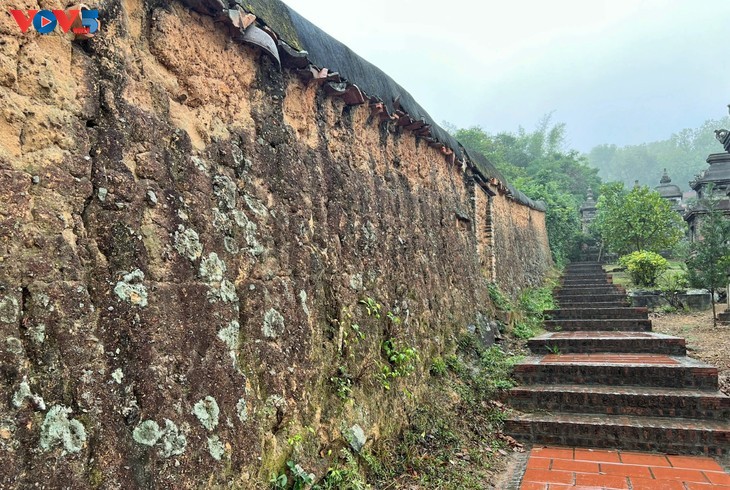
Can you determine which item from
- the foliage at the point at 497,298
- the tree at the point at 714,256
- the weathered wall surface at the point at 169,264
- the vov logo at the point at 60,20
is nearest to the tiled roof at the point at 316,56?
the weathered wall surface at the point at 169,264

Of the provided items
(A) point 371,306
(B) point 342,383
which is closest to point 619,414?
(A) point 371,306

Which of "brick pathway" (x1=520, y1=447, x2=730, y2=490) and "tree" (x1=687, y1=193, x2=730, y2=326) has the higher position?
"tree" (x1=687, y1=193, x2=730, y2=326)

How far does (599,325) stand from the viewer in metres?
7.75

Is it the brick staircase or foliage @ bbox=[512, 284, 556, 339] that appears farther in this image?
foliage @ bbox=[512, 284, 556, 339]

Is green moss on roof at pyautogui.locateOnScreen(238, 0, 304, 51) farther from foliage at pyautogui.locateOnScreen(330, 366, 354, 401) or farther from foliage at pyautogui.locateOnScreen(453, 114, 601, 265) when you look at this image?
foliage at pyautogui.locateOnScreen(453, 114, 601, 265)

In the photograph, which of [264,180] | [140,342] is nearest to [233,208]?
[264,180]

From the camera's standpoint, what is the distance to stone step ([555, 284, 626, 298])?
11.4 meters

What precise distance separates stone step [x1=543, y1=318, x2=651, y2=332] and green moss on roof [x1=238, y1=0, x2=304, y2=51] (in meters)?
6.74

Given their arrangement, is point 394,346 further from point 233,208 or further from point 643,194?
point 643,194

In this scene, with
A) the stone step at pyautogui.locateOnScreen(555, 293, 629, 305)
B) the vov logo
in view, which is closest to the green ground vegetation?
the vov logo

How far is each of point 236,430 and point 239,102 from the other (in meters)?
1.69

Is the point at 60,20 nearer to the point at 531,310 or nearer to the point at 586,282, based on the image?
the point at 531,310

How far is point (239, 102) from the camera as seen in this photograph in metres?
2.58

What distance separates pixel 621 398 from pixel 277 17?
4690 mm
